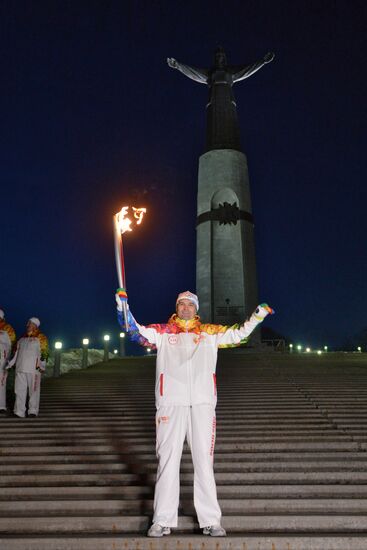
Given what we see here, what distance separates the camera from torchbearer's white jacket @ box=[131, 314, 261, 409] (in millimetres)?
3660

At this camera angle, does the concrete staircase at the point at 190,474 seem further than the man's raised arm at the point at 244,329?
No

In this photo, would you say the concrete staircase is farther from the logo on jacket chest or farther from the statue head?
the statue head

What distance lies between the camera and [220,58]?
2938cm

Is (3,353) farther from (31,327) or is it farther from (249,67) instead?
(249,67)

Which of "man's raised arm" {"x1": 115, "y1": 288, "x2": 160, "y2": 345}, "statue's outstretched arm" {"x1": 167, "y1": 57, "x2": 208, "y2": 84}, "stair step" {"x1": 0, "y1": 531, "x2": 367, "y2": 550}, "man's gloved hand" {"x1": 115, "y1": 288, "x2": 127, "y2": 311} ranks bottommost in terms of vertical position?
"stair step" {"x1": 0, "y1": 531, "x2": 367, "y2": 550}

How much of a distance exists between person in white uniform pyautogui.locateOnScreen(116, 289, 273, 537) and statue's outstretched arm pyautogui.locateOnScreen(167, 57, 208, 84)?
2846cm

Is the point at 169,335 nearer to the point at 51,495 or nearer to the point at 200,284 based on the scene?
the point at 51,495

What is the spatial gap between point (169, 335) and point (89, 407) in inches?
191

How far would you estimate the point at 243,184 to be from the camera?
86.4 feet

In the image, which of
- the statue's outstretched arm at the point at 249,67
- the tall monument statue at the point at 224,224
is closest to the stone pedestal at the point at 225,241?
the tall monument statue at the point at 224,224

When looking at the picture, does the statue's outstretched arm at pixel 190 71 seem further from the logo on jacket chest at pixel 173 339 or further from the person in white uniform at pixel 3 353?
the logo on jacket chest at pixel 173 339

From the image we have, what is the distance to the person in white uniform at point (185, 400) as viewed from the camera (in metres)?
3.47

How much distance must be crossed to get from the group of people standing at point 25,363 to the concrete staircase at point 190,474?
0.35m

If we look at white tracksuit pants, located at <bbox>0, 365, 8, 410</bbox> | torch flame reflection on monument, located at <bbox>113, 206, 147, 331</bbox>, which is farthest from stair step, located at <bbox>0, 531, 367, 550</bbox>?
white tracksuit pants, located at <bbox>0, 365, 8, 410</bbox>
